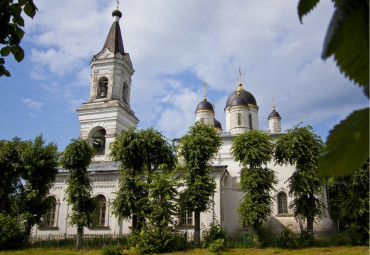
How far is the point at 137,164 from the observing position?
2148cm

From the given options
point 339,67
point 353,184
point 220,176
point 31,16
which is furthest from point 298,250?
point 339,67

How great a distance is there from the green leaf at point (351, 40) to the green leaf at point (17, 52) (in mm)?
4068

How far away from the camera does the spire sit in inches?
1182

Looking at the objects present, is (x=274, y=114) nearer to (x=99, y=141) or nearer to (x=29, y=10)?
(x=99, y=141)

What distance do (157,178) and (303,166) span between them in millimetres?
8818

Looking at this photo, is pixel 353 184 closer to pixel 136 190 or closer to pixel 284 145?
pixel 284 145

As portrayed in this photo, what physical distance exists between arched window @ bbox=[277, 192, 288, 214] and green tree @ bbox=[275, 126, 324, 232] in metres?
6.13

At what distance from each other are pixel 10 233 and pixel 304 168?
710 inches

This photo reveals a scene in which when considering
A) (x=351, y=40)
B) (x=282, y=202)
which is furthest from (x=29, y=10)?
(x=282, y=202)

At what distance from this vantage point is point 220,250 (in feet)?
58.7

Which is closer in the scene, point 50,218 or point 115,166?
point 50,218

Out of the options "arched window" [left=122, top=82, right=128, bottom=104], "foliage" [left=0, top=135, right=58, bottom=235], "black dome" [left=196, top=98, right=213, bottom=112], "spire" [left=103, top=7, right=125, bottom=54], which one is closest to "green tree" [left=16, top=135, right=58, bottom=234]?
"foliage" [left=0, top=135, right=58, bottom=235]

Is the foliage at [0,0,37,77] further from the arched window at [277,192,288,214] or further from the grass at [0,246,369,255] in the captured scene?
the arched window at [277,192,288,214]

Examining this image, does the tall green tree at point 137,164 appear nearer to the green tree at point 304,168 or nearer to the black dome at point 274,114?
the green tree at point 304,168
